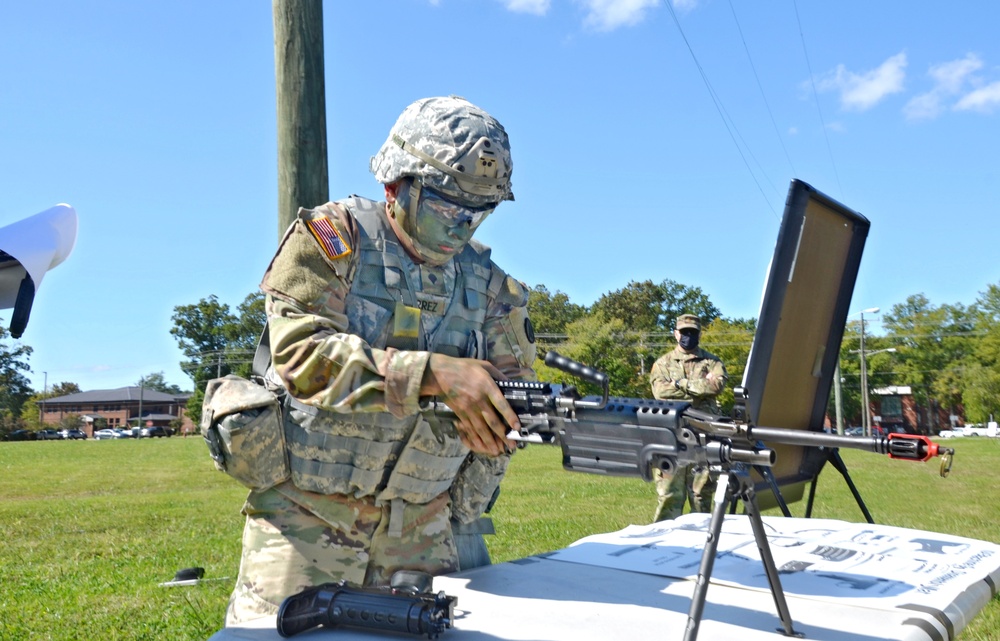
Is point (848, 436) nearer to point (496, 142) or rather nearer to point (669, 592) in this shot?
point (669, 592)

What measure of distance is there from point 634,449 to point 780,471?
278 centimetres

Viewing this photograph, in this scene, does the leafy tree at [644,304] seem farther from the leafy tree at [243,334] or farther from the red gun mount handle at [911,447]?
the red gun mount handle at [911,447]

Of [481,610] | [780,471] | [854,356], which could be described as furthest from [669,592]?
[854,356]

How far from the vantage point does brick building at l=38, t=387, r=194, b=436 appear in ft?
334

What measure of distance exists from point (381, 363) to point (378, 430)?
0.37 meters

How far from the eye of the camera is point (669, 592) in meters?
2.85

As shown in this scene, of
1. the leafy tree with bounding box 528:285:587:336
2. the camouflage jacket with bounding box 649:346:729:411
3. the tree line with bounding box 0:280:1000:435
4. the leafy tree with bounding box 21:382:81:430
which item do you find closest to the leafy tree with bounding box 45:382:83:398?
the leafy tree with bounding box 21:382:81:430

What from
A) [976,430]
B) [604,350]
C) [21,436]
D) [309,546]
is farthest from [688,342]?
[21,436]

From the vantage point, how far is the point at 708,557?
2.17 m

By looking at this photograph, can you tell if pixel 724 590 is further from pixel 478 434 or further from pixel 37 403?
pixel 37 403

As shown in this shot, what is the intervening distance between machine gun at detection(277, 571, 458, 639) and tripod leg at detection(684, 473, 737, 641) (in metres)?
0.57

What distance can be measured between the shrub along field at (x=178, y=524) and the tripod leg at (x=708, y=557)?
3604 millimetres

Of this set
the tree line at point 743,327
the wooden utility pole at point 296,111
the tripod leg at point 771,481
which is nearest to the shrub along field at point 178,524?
the tripod leg at point 771,481

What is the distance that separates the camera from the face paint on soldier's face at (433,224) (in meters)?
2.74
